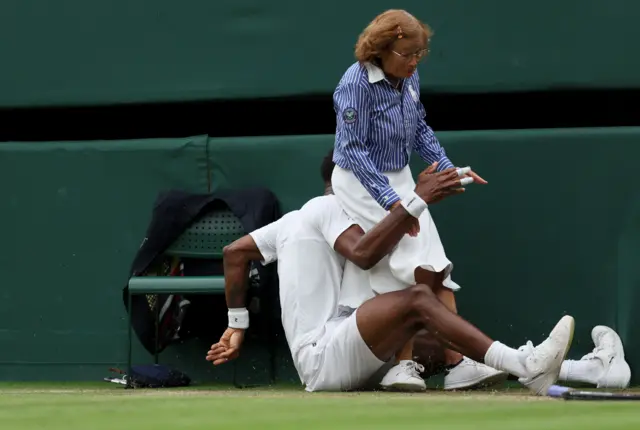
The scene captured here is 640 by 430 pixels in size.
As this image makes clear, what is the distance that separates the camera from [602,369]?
6797 millimetres

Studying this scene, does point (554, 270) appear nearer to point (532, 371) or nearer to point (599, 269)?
point (599, 269)

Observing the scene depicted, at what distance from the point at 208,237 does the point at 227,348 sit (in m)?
1.26

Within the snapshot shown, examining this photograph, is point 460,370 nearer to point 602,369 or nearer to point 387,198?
point 602,369

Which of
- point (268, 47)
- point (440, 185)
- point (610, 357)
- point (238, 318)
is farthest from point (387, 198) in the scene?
point (268, 47)

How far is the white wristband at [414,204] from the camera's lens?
6250mm

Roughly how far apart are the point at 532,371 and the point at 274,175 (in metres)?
2.61

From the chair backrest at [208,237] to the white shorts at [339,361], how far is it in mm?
1475

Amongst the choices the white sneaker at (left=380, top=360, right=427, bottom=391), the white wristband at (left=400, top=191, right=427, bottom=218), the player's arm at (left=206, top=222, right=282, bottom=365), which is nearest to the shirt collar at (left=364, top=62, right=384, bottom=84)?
the white wristband at (left=400, top=191, right=427, bottom=218)

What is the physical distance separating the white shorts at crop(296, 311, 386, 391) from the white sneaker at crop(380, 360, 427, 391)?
8 centimetres

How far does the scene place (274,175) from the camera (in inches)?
317

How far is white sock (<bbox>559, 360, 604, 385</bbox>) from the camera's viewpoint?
6.75 metres

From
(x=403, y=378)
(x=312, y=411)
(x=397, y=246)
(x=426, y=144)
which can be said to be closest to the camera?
(x=312, y=411)

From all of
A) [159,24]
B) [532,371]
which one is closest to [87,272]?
[159,24]

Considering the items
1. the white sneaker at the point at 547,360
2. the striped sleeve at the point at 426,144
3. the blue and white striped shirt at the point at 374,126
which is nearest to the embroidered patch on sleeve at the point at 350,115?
the blue and white striped shirt at the point at 374,126
